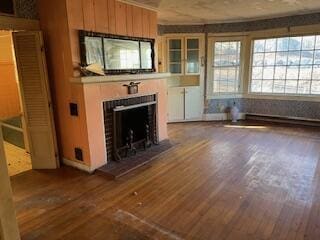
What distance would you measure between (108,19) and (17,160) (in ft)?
8.91

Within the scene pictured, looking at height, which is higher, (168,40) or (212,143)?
(168,40)

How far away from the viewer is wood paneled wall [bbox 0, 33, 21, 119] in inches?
213

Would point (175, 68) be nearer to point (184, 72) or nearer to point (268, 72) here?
point (184, 72)

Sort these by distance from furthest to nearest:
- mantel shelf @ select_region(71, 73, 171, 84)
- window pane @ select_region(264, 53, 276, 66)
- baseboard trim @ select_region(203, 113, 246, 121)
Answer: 1. baseboard trim @ select_region(203, 113, 246, 121)
2. window pane @ select_region(264, 53, 276, 66)
3. mantel shelf @ select_region(71, 73, 171, 84)

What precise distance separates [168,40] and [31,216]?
4897 mm

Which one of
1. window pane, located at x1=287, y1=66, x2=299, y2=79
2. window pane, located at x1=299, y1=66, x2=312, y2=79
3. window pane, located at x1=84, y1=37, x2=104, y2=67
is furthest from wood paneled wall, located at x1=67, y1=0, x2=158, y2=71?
window pane, located at x1=299, y1=66, x2=312, y2=79

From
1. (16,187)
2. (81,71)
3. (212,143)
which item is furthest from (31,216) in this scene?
(212,143)

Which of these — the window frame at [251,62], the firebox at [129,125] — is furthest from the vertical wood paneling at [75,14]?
the window frame at [251,62]

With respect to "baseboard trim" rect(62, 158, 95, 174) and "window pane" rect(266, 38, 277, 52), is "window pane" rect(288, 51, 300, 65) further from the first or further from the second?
"baseboard trim" rect(62, 158, 95, 174)

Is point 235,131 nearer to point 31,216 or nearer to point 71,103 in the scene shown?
point 71,103

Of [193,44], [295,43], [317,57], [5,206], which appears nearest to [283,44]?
[295,43]

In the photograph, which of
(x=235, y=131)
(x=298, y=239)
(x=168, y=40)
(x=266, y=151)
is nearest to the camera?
(x=298, y=239)

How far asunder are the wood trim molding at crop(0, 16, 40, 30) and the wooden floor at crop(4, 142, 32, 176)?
2.01m

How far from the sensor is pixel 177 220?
2438 mm
